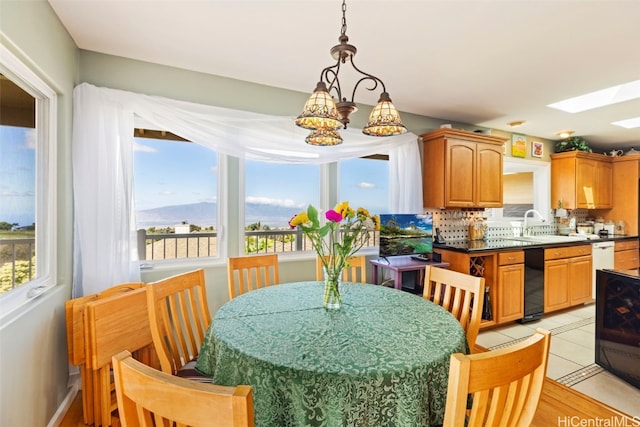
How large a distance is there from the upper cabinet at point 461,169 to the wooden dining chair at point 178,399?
132 inches

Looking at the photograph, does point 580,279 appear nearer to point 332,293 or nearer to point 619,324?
point 619,324

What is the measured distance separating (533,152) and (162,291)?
17.7 ft

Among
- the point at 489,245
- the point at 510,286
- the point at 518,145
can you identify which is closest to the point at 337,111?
the point at 489,245

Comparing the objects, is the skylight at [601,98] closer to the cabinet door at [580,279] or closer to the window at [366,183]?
the cabinet door at [580,279]

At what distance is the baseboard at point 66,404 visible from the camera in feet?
6.00

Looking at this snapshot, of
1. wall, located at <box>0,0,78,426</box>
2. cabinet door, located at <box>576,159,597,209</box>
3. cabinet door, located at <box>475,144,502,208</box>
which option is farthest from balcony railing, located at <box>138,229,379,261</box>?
cabinet door, located at <box>576,159,597,209</box>

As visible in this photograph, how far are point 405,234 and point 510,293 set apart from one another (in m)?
1.44

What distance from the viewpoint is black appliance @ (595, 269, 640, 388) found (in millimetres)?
2293

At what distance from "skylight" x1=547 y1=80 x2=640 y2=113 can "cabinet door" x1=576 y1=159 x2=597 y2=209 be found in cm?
161

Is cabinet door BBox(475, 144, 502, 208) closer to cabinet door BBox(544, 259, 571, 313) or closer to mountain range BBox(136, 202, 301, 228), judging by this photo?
cabinet door BBox(544, 259, 571, 313)

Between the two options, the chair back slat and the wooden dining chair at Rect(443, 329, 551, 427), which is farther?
the chair back slat

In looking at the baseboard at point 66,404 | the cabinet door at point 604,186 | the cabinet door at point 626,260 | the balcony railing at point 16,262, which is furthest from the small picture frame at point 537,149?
the baseboard at point 66,404

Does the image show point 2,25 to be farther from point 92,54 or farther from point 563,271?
point 563,271

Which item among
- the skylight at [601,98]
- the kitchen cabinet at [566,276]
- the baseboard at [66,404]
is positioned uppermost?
the skylight at [601,98]
